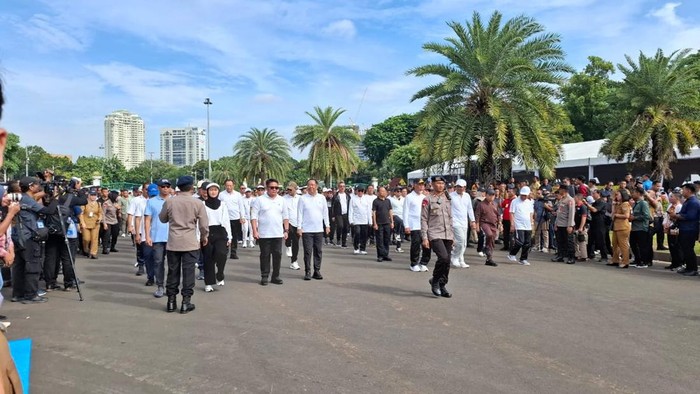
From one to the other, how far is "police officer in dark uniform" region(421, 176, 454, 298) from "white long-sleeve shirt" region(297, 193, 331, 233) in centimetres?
223

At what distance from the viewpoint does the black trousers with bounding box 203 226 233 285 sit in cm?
895

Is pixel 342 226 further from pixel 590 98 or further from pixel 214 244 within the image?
pixel 590 98

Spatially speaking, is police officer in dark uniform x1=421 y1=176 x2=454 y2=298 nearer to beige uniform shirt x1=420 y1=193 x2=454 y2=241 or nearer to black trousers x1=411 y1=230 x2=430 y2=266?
beige uniform shirt x1=420 y1=193 x2=454 y2=241

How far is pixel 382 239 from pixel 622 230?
547cm

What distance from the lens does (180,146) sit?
184250 mm

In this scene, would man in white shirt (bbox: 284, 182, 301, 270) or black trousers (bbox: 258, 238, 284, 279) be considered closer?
black trousers (bbox: 258, 238, 284, 279)

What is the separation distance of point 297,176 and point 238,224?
81912mm

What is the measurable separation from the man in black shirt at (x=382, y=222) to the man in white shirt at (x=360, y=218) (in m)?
0.58

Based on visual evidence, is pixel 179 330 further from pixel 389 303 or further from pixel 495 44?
pixel 495 44

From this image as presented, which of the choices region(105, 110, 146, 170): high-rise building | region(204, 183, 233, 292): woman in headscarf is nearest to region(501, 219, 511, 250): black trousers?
region(204, 183, 233, 292): woman in headscarf

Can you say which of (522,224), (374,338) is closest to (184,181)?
(374,338)

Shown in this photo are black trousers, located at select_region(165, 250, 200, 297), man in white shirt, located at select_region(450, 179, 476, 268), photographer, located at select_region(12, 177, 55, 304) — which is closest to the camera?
black trousers, located at select_region(165, 250, 200, 297)

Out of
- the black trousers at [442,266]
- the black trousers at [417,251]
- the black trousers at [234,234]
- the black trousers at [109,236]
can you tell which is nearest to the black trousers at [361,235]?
the black trousers at [417,251]

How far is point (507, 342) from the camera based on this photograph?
574cm
